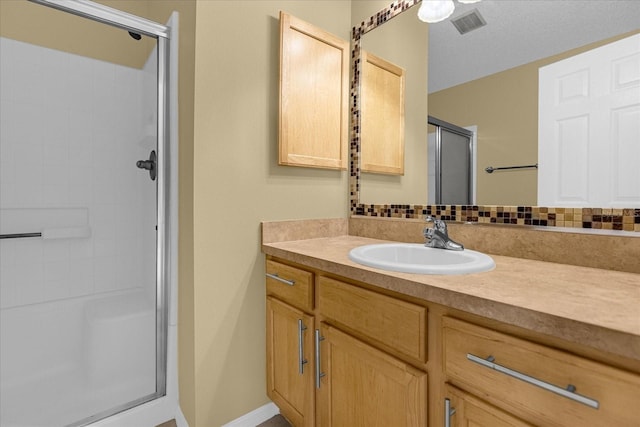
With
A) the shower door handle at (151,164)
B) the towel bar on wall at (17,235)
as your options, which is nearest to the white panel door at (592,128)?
the shower door handle at (151,164)

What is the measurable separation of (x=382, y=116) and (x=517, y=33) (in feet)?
2.15

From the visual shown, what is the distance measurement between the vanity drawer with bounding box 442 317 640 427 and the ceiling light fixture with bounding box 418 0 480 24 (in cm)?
136

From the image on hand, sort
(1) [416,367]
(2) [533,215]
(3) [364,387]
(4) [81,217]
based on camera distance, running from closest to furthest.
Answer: (1) [416,367] < (3) [364,387] < (2) [533,215] < (4) [81,217]

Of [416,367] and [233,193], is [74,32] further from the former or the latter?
[416,367]

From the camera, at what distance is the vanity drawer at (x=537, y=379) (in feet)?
1.64

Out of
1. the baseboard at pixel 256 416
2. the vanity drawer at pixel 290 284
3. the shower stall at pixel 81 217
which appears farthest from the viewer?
the shower stall at pixel 81 217

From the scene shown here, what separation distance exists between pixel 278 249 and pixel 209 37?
91 cm

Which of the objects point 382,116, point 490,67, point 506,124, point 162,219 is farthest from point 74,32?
point 506,124

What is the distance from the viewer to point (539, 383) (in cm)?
57

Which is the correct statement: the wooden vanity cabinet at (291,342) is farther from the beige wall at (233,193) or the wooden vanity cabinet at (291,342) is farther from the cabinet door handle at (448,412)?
the cabinet door handle at (448,412)

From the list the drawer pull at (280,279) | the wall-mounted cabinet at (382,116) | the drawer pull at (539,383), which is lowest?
the drawer pull at (539,383)

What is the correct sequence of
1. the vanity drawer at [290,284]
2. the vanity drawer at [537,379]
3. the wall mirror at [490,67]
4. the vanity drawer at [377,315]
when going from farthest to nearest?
the vanity drawer at [290,284], the wall mirror at [490,67], the vanity drawer at [377,315], the vanity drawer at [537,379]

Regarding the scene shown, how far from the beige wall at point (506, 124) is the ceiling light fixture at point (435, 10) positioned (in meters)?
0.37

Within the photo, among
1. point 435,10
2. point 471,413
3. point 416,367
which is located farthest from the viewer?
point 435,10
